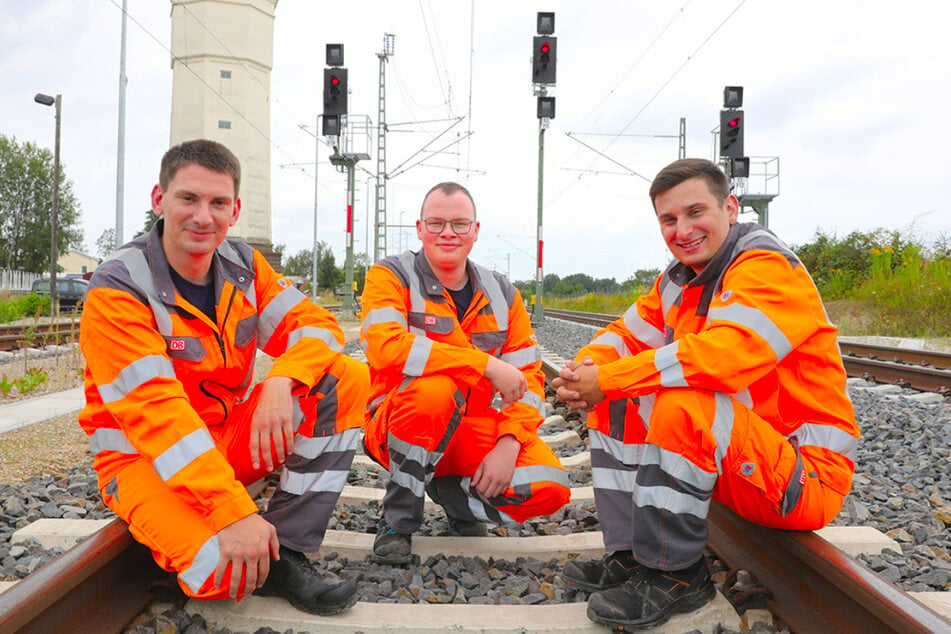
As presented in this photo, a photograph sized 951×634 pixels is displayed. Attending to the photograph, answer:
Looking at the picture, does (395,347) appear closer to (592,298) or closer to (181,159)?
(181,159)

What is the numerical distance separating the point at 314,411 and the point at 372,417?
1.80 feet

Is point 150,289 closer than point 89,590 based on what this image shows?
No

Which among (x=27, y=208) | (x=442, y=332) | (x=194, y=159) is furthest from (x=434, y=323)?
(x=27, y=208)

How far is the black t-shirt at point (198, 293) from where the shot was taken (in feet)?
8.01

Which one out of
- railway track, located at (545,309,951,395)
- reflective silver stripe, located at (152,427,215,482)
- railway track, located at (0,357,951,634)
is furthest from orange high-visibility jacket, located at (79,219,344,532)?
railway track, located at (545,309,951,395)

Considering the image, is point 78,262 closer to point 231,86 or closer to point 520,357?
point 231,86

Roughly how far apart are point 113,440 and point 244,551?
25.1 inches

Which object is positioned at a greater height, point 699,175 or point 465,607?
point 699,175

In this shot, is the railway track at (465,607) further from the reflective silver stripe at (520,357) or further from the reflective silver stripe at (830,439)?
the reflective silver stripe at (520,357)

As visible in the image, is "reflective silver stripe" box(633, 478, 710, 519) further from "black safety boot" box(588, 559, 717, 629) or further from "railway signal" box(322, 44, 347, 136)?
"railway signal" box(322, 44, 347, 136)

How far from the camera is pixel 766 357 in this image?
6.84 feet

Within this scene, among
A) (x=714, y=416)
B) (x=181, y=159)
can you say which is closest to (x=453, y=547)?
(x=714, y=416)

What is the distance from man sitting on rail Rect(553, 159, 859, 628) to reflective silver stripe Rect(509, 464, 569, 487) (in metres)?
0.36

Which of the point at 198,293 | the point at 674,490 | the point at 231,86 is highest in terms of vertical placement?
the point at 231,86
